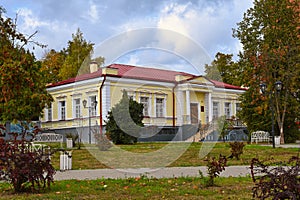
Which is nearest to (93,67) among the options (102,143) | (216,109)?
(216,109)

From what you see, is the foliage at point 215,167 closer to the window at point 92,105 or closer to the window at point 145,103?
the window at point 92,105

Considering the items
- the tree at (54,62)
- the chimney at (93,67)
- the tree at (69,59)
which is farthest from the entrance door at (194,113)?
the tree at (54,62)

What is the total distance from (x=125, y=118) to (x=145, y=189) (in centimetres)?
1833

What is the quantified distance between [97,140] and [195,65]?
9108 millimetres

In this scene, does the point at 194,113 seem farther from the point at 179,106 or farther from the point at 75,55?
the point at 75,55

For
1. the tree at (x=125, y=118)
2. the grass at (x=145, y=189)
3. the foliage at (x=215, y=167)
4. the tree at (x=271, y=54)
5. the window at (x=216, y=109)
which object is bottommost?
the grass at (x=145, y=189)

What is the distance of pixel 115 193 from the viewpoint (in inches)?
290

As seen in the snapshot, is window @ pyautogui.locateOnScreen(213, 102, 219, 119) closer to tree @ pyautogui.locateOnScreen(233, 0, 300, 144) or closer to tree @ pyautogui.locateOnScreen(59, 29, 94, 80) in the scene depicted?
tree @ pyautogui.locateOnScreen(233, 0, 300, 144)

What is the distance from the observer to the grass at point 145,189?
6.96 m

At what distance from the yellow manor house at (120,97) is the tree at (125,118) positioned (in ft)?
8.12

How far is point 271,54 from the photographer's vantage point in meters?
25.9

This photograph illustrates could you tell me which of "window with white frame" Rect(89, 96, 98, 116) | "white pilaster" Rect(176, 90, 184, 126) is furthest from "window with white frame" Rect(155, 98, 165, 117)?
"window with white frame" Rect(89, 96, 98, 116)

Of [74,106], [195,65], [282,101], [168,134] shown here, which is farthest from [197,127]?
[195,65]

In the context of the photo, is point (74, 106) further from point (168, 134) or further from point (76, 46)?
point (76, 46)
